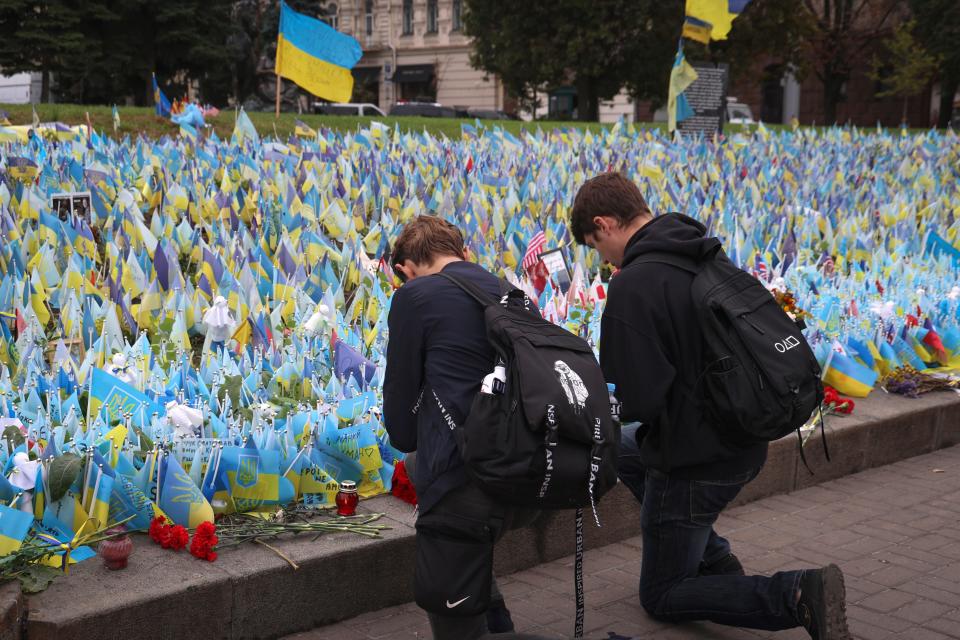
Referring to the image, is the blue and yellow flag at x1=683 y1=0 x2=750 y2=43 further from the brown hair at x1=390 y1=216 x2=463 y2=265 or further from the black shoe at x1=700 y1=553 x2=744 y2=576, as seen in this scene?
the brown hair at x1=390 y1=216 x2=463 y2=265

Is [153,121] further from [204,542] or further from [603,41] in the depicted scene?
[603,41]

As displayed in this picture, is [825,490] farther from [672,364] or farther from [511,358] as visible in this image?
[511,358]

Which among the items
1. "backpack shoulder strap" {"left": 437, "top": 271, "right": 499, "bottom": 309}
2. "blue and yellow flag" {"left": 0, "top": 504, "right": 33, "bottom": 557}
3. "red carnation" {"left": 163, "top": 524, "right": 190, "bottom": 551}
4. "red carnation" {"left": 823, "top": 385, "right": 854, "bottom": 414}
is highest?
"backpack shoulder strap" {"left": 437, "top": 271, "right": 499, "bottom": 309}

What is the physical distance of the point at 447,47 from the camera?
5453cm

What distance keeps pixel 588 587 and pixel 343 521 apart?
94 cm

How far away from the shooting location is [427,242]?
10.9ft

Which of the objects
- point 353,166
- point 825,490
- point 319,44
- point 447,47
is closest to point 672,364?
point 825,490

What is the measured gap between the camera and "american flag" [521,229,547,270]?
706 centimetres

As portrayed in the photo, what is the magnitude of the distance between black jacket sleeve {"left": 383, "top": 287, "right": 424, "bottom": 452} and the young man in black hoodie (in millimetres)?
634

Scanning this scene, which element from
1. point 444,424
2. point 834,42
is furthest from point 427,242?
point 834,42

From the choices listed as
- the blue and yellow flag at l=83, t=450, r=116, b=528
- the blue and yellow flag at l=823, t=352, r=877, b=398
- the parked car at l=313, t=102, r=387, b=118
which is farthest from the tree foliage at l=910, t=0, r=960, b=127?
the blue and yellow flag at l=83, t=450, r=116, b=528

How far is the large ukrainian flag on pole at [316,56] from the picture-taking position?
42.8ft

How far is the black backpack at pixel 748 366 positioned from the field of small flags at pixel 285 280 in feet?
4.61

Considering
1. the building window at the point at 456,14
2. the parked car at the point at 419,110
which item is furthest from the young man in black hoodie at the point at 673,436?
the building window at the point at 456,14
